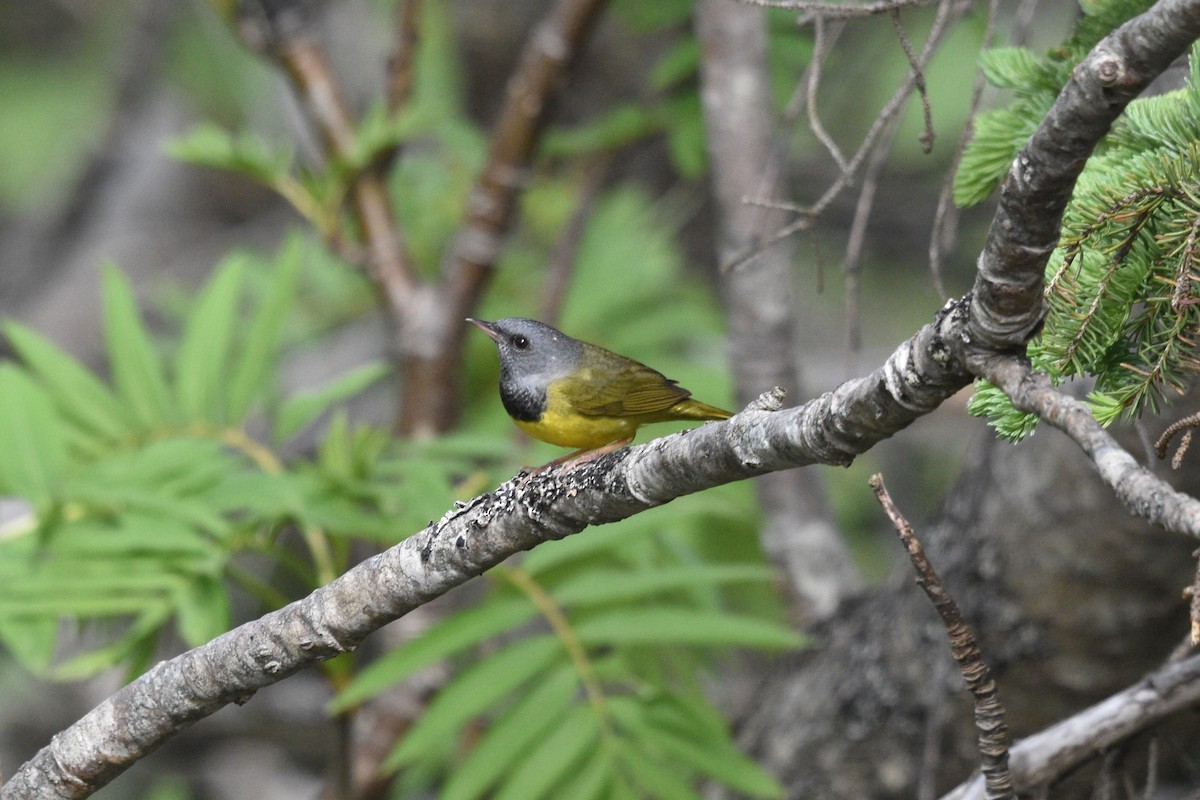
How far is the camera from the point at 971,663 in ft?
6.29

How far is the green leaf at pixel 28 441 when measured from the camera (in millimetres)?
3398

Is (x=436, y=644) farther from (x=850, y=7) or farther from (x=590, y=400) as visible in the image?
(x=850, y=7)

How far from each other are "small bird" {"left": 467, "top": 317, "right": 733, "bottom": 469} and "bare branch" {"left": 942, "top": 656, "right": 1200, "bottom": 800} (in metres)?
1.17

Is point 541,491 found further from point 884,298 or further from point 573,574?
point 884,298

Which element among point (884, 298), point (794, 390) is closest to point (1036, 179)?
point (794, 390)

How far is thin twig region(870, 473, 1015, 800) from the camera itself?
5.65 feet

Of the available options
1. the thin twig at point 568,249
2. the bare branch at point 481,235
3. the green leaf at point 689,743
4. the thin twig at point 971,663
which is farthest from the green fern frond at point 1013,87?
the thin twig at point 568,249

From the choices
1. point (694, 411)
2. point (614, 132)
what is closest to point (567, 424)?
point (694, 411)

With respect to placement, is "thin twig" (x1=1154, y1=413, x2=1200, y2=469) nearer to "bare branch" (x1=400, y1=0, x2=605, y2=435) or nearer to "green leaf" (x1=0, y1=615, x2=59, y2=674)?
"green leaf" (x1=0, y1=615, x2=59, y2=674)

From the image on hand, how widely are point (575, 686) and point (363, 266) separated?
2.68 metres

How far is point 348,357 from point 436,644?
166 inches

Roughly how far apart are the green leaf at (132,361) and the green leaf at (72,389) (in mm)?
78

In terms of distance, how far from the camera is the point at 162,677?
7.19 feet

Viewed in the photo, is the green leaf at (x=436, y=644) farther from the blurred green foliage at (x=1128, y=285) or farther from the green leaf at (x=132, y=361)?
the blurred green foliage at (x=1128, y=285)
